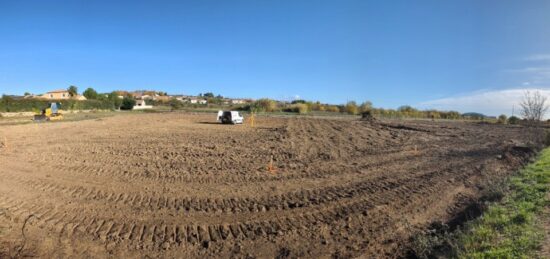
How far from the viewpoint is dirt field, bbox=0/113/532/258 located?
613cm

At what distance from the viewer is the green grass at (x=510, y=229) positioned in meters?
5.09

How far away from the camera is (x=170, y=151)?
15.5m

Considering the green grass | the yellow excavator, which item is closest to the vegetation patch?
the green grass

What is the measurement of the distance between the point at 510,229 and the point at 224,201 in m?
5.66

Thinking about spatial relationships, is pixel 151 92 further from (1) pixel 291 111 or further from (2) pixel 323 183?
(2) pixel 323 183

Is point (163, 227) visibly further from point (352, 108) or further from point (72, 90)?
point (72, 90)

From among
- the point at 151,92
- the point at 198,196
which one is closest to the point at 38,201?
the point at 198,196

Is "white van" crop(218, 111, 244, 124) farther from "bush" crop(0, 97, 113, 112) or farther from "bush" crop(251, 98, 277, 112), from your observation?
"bush" crop(0, 97, 113, 112)

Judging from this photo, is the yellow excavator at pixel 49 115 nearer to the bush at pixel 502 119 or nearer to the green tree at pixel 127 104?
the green tree at pixel 127 104

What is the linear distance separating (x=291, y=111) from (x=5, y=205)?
62.9 metres

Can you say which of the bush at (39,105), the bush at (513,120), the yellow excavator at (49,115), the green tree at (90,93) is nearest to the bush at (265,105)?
the bush at (39,105)

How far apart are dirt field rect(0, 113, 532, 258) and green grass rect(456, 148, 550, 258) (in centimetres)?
99

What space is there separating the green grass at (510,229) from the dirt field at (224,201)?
0.99 meters

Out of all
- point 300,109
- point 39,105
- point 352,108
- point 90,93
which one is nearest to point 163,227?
point 300,109
